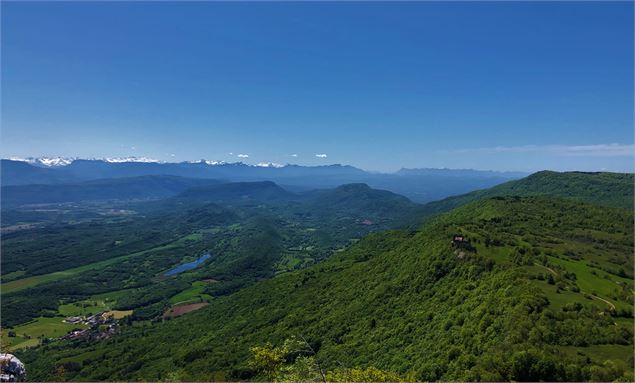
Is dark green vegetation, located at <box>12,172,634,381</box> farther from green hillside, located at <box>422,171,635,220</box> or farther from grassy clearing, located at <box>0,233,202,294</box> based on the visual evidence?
grassy clearing, located at <box>0,233,202,294</box>

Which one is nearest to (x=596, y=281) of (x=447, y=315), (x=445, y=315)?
(x=447, y=315)

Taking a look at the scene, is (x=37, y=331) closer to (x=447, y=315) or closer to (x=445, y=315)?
(x=445, y=315)

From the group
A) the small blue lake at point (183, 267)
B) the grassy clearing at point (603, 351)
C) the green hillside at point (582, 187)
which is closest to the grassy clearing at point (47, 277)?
the small blue lake at point (183, 267)

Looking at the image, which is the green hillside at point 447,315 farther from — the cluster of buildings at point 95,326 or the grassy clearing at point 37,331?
the grassy clearing at point 37,331

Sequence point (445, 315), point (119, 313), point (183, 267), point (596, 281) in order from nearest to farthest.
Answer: point (596, 281)
point (445, 315)
point (119, 313)
point (183, 267)

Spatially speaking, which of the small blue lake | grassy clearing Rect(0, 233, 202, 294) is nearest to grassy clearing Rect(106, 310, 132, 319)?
the small blue lake

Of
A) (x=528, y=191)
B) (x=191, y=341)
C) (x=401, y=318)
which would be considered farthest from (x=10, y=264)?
(x=528, y=191)
